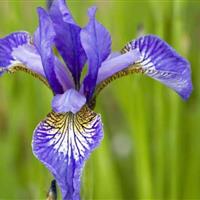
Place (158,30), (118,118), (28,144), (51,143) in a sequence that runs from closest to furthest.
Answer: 1. (51,143)
2. (158,30)
3. (28,144)
4. (118,118)

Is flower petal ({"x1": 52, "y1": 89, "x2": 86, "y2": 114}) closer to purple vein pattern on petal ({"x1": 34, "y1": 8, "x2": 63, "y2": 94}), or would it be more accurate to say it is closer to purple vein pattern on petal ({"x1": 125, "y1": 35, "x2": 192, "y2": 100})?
purple vein pattern on petal ({"x1": 34, "y1": 8, "x2": 63, "y2": 94})

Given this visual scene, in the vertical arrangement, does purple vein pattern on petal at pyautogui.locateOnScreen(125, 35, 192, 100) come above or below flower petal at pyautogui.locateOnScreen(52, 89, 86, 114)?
above

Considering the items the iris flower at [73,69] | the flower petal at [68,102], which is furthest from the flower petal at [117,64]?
the flower petal at [68,102]

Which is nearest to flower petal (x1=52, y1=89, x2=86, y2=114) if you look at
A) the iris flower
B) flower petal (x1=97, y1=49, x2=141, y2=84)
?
the iris flower

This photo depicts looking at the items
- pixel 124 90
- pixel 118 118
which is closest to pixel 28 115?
pixel 124 90

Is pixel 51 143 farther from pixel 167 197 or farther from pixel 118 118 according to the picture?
pixel 118 118

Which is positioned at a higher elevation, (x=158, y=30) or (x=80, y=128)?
(x=158, y=30)

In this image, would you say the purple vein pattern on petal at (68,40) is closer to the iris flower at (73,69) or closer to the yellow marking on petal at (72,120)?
the iris flower at (73,69)
